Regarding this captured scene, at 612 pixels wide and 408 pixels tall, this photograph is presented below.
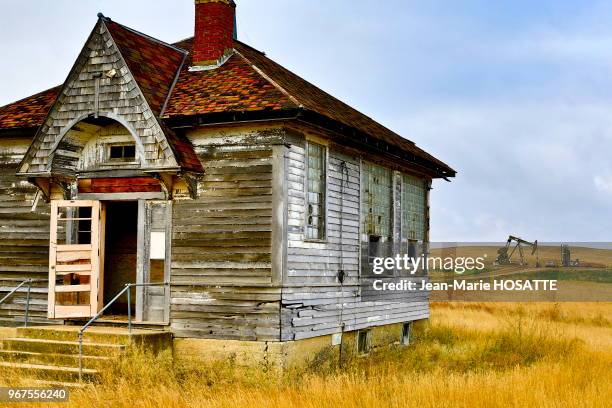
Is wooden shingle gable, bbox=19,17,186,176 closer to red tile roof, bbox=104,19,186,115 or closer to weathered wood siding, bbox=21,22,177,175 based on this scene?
weathered wood siding, bbox=21,22,177,175

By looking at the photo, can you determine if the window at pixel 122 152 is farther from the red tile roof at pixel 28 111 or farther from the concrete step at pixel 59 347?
the concrete step at pixel 59 347

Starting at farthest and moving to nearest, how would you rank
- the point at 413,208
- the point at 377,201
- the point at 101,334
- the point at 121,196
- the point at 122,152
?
the point at 413,208 → the point at 377,201 → the point at 122,152 → the point at 121,196 → the point at 101,334

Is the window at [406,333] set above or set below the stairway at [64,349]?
below

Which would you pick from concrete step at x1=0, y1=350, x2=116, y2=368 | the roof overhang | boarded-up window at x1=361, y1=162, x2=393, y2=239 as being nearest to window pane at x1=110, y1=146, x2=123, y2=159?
the roof overhang

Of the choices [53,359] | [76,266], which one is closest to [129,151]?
[76,266]

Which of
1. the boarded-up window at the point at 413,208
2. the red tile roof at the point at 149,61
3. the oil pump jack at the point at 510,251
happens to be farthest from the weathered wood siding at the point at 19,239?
the oil pump jack at the point at 510,251

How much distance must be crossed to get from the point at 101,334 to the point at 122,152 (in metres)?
3.64

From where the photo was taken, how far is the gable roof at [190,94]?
1394 centimetres

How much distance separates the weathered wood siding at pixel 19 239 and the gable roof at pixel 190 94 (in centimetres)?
97

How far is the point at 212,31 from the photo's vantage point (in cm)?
1639

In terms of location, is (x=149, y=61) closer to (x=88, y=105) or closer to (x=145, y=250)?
(x=88, y=105)

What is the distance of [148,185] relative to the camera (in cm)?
1463

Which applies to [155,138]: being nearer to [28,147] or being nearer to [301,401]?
[28,147]

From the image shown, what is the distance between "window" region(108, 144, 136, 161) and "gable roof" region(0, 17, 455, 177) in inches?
43.1
